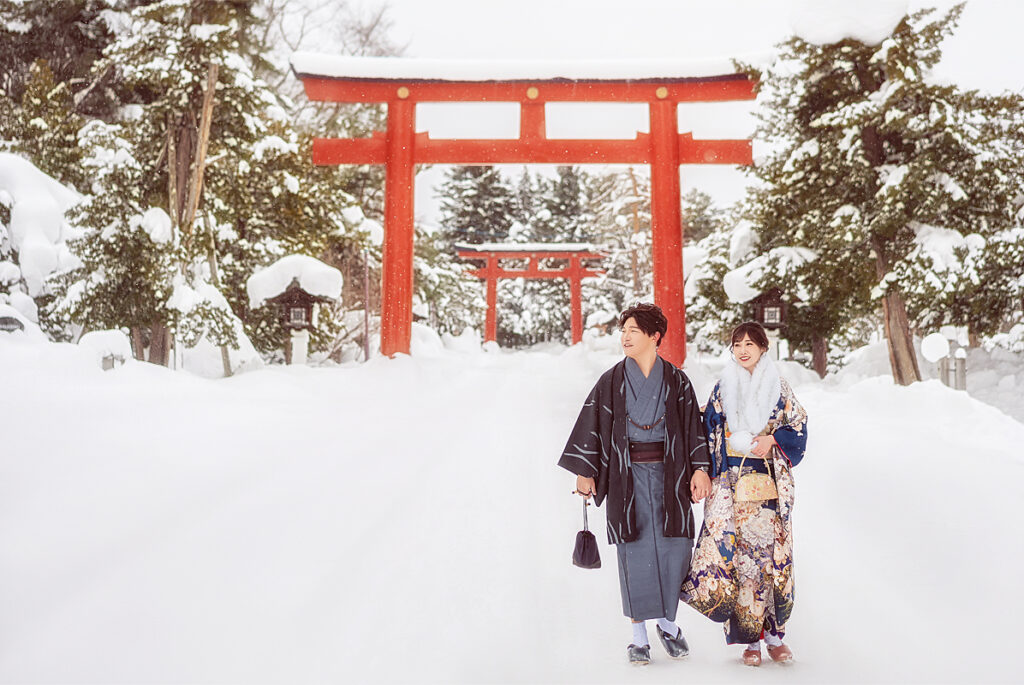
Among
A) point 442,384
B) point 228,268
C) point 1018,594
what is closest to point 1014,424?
point 1018,594

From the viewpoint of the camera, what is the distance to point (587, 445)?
3.15 metres

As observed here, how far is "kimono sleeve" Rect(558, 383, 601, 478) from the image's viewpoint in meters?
3.14

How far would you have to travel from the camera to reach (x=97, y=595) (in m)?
3.32

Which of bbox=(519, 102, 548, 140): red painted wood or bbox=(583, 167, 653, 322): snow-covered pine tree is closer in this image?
bbox=(519, 102, 548, 140): red painted wood

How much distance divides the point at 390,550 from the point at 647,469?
1731 millimetres

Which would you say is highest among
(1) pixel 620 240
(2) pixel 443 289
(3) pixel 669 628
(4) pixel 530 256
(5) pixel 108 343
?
(1) pixel 620 240

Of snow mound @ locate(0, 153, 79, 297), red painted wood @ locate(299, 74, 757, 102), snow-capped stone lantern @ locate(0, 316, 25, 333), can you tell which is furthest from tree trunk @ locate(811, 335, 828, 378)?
snow mound @ locate(0, 153, 79, 297)

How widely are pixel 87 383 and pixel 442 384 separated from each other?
570cm

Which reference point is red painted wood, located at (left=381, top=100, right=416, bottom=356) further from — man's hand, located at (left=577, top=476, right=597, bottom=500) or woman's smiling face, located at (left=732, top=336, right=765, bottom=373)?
woman's smiling face, located at (left=732, top=336, right=765, bottom=373)

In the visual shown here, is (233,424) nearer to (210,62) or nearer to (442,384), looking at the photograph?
(442,384)

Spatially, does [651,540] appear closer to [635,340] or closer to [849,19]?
[635,340]

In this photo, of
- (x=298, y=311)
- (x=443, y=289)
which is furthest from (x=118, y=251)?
(x=443, y=289)

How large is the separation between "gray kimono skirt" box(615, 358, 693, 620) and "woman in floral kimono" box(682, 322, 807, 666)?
0.09 metres

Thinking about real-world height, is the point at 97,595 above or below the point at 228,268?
below
